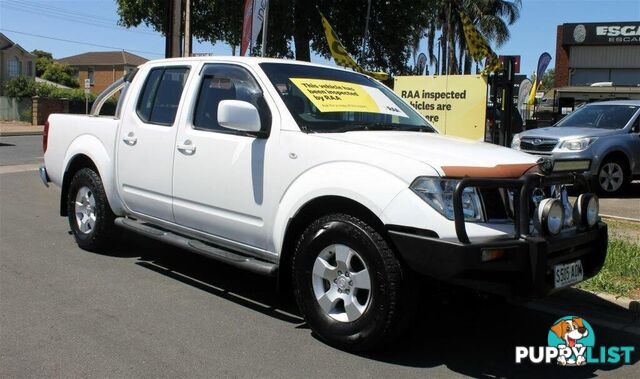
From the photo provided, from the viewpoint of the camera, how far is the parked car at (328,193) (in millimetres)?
3482

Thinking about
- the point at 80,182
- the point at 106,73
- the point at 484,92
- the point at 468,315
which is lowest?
the point at 468,315

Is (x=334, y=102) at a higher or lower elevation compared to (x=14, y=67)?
lower

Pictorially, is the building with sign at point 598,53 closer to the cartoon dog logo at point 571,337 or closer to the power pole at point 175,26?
the power pole at point 175,26

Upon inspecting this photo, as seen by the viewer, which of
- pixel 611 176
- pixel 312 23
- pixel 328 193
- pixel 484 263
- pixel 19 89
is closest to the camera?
pixel 484 263

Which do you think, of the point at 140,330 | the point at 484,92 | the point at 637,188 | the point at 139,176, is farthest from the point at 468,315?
the point at 637,188

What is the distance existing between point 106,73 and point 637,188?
6399cm

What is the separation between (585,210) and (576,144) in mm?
Answer: 7505

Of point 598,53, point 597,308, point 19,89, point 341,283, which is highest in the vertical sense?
point 598,53

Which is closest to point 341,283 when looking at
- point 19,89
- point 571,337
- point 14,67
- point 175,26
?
point 571,337

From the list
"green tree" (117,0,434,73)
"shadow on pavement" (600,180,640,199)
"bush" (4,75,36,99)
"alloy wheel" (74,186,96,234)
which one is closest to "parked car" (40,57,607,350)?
"alloy wheel" (74,186,96,234)

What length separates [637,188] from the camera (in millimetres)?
12859

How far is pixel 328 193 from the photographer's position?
3.92 meters

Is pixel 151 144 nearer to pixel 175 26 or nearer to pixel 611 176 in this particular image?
pixel 175 26

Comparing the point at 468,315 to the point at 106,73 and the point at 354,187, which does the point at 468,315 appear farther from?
the point at 106,73
